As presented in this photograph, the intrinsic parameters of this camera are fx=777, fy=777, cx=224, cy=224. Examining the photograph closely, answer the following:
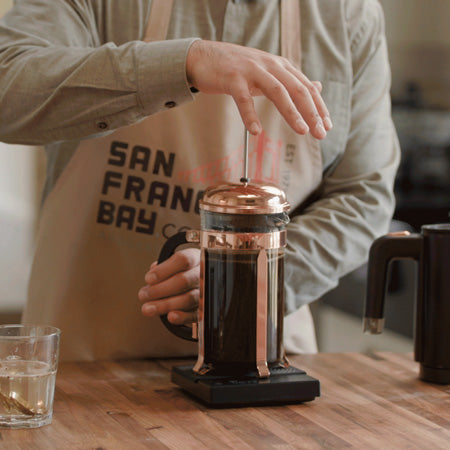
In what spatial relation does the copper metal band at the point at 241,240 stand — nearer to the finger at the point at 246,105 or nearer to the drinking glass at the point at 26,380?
the finger at the point at 246,105

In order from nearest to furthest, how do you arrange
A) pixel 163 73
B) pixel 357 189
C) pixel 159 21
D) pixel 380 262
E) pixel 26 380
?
1. pixel 26 380
2. pixel 163 73
3. pixel 380 262
4. pixel 159 21
5. pixel 357 189

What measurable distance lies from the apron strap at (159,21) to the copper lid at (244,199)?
0.48 metres

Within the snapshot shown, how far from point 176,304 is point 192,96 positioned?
1.00 ft

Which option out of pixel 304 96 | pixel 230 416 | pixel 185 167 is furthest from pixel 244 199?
pixel 185 167

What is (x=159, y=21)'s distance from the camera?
4.54ft

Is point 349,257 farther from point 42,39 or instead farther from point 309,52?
point 42,39

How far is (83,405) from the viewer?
3.30 feet

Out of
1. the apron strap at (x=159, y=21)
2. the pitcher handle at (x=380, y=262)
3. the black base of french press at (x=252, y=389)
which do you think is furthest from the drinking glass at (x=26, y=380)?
the apron strap at (x=159, y=21)

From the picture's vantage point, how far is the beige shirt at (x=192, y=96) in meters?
1.13

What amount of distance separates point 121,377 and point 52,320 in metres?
0.35

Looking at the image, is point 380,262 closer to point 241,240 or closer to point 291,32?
point 241,240

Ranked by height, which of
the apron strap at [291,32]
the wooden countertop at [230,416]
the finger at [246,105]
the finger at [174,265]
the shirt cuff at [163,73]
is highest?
the apron strap at [291,32]

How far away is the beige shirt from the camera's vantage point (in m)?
1.13

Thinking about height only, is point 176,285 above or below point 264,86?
below
